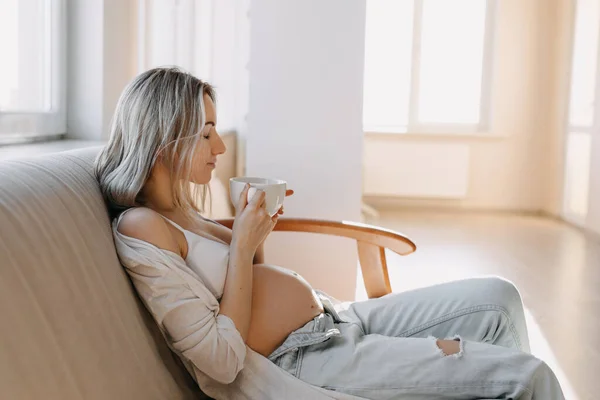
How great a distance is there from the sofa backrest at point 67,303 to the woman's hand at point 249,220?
22 cm

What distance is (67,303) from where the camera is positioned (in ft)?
3.26

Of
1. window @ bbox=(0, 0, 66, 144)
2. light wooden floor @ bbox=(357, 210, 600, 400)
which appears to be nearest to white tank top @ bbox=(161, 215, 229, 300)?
window @ bbox=(0, 0, 66, 144)

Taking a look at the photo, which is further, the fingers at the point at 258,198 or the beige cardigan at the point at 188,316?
the fingers at the point at 258,198

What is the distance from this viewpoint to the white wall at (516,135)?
7043 millimetres

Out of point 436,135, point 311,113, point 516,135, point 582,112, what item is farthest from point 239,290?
point 516,135

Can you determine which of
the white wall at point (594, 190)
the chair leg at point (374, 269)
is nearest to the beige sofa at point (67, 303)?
the chair leg at point (374, 269)

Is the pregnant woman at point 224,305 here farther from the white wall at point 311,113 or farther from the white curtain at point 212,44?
the white curtain at point 212,44

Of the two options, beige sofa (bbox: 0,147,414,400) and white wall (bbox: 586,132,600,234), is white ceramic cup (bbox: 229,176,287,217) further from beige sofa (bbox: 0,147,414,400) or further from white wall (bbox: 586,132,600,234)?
white wall (bbox: 586,132,600,234)

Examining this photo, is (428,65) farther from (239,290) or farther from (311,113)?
(239,290)

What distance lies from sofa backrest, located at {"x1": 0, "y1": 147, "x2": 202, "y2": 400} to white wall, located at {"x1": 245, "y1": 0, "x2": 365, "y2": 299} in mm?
1288

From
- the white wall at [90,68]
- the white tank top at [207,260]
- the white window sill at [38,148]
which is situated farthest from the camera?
the white wall at [90,68]

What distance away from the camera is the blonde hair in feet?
4.26

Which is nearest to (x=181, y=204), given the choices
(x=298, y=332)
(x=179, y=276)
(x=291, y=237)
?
(x=179, y=276)

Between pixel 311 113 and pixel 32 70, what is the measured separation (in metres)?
0.94
